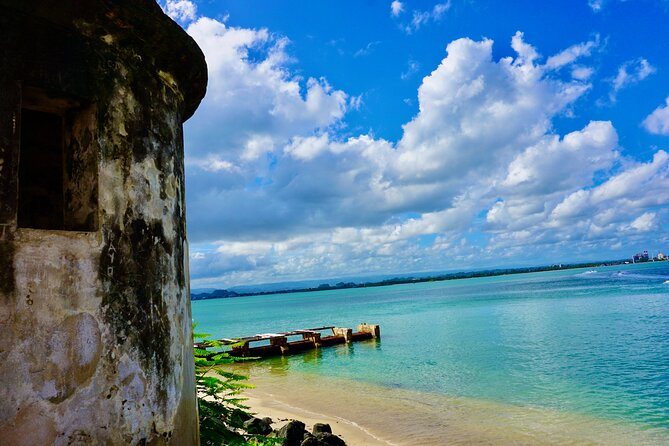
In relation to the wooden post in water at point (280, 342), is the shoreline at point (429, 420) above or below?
below

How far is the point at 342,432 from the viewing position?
13.1 metres

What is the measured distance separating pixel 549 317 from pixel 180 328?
39.5 metres

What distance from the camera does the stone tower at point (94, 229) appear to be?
2.64 meters

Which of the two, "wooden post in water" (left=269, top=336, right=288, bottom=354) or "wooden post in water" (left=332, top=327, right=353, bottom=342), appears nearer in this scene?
"wooden post in water" (left=269, top=336, right=288, bottom=354)

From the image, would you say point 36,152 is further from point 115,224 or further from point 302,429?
point 302,429

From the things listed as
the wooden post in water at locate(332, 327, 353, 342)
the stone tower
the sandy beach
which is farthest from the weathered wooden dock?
the stone tower

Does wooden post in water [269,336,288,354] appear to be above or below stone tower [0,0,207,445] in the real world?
below

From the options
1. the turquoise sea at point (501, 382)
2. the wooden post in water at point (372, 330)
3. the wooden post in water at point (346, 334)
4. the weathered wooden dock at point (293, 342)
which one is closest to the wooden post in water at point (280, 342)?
the weathered wooden dock at point (293, 342)

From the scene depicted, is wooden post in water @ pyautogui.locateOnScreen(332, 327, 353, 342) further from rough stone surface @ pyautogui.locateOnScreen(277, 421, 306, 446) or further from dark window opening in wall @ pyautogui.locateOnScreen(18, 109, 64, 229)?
dark window opening in wall @ pyautogui.locateOnScreen(18, 109, 64, 229)

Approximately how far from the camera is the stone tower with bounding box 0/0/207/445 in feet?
8.67

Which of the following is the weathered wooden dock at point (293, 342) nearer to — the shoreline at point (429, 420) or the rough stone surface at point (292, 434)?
the shoreline at point (429, 420)

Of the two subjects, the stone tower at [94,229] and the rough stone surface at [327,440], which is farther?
the rough stone surface at [327,440]

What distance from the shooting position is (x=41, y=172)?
3.70 m

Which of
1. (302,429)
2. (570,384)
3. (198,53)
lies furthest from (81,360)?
(570,384)
